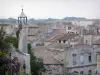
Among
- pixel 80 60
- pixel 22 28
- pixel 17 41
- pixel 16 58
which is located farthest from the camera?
pixel 80 60

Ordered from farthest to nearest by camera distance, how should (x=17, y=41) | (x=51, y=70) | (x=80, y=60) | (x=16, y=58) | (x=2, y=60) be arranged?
(x=80, y=60) → (x=51, y=70) → (x=17, y=41) → (x=16, y=58) → (x=2, y=60)

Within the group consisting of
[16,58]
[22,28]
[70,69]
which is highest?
[22,28]

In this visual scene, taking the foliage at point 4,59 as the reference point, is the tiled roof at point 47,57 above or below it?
below

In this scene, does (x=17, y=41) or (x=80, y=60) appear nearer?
(x=17, y=41)

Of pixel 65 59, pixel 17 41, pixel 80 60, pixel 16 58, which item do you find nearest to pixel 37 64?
pixel 17 41

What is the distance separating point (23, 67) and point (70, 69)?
36.0 feet

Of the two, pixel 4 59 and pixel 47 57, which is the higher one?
pixel 4 59

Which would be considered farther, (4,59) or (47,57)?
(47,57)

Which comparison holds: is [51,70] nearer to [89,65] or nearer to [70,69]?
[70,69]

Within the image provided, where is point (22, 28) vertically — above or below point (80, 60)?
above

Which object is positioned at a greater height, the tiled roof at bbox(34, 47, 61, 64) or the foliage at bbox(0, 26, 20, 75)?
the foliage at bbox(0, 26, 20, 75)

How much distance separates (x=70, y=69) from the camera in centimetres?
3350

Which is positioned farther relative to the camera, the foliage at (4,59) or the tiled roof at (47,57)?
the tiled roof at (47,57)

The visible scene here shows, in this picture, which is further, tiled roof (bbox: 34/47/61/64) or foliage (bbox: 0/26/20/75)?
tiled roof (bbox: 34/47/61/64)
